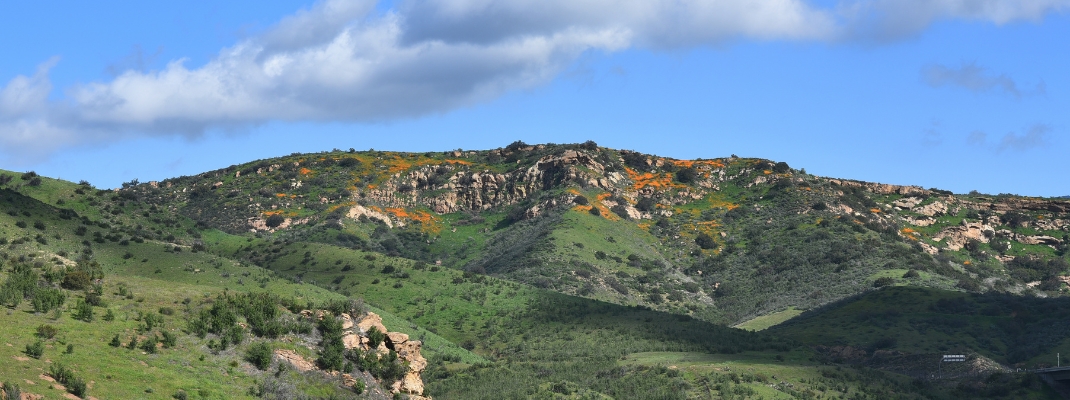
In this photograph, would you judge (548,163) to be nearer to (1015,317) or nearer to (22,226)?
(1015,317)

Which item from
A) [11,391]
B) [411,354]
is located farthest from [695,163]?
[11,391]

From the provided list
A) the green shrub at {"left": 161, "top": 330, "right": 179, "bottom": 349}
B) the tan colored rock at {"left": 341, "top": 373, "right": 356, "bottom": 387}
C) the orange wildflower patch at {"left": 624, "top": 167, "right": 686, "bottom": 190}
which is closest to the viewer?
the green shrub at {"left": 161, "top": 330, "right": 179, "bottom": 349}

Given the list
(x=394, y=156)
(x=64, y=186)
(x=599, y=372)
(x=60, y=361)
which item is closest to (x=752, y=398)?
(x=599, y=372)

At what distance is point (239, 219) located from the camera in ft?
520

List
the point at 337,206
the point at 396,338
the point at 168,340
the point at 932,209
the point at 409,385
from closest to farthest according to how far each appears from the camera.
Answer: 1. the point at 168,340
2. the point at 409,385
3. the point at 396,338
4. the point at 337,206
5. the point at 932,209

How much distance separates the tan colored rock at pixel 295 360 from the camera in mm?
47938

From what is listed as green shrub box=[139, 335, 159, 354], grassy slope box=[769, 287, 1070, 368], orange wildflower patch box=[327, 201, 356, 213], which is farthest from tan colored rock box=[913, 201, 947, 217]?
green shrub box=[139, 335, 159, 354]

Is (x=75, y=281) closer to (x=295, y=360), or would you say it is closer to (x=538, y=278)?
(x=295, y=360)

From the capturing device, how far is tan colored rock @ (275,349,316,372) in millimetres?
47938

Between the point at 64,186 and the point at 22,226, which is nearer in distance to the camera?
the point at 22,226

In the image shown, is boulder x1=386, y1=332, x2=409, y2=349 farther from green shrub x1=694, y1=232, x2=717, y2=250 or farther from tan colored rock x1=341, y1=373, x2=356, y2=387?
green shrub x1=694, y1=232, x2=717, y2=250

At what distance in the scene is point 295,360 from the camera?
158 feet

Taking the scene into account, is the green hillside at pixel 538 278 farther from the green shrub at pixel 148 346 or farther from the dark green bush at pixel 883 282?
the dark green bush at pixel 883 282

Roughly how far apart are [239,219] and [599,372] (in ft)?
299
